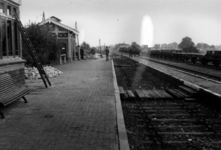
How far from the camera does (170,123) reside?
555cm

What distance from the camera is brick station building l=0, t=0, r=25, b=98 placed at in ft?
20.5

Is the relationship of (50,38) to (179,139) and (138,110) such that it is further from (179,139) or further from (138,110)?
(179,139)

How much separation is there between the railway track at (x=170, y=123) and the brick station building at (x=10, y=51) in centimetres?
324

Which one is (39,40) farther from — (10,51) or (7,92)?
(7,92)

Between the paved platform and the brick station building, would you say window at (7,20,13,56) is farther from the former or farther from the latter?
the paved platform

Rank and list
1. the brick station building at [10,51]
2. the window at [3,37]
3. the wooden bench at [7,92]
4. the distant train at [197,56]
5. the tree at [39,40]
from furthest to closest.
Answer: the distant train at [197,56]
the tree at [39,40]
the window at [3,37]
the brick station building at [10,51]
the wooden bench at [7,92]

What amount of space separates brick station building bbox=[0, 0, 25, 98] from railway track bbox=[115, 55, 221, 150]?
3.24 metres

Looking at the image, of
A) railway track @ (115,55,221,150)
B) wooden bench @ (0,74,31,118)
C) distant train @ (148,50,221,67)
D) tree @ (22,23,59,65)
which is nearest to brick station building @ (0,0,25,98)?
wooden bench @ (0,74,31,118)

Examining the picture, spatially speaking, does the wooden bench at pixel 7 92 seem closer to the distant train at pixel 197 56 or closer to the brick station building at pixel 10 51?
the brick station building at pixel 10 51

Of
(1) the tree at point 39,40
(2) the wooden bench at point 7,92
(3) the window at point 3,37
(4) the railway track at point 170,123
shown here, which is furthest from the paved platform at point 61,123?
(1) the tree at point 39,40

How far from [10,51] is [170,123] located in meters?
5.47

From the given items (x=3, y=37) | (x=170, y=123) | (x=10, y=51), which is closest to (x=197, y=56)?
(x=170, y=123)

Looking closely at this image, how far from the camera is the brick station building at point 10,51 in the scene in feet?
20.5

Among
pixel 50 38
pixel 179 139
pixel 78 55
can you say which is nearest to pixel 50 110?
pixel 179 139
